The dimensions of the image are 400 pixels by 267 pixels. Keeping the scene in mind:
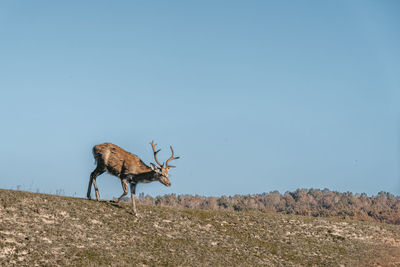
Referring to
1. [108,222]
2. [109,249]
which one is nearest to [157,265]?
[109,249]

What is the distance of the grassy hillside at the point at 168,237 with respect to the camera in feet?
71.9

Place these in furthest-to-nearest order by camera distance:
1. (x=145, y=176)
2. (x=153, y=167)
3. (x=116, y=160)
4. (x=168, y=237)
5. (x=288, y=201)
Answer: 1. (x=288, y=201)
2. (x=145, y=176)
3. (x=153, y=167)
4. (x=116, y=160)
5. (x=168, y=237)

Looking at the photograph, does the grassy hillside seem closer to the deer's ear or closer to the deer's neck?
the deer's neck

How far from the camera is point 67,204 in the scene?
89.8 ft

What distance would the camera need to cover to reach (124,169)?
29.6m

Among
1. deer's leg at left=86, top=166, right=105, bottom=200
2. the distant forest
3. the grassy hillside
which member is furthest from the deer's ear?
the distant forest

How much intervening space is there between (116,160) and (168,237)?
5878 millimetres

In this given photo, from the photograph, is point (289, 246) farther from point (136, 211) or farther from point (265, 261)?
point (136, 211)

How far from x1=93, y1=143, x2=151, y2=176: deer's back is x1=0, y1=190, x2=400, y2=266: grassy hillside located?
88.2 inches

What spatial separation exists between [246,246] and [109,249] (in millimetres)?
9032

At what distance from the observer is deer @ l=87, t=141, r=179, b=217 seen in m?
29.4

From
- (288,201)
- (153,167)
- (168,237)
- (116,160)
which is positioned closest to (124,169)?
(116,160)

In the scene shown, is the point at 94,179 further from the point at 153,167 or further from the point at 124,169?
the point at 153,167

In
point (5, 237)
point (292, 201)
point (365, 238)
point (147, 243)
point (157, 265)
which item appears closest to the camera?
point (5, 237)
